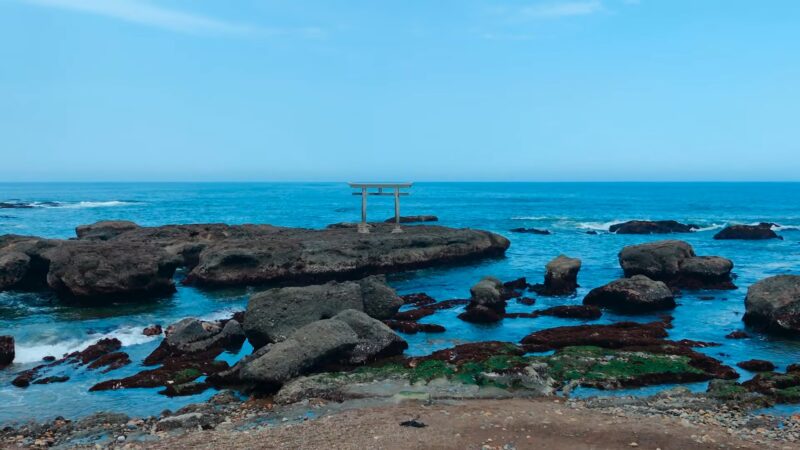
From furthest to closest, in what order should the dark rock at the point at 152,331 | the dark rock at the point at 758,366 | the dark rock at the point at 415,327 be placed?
1. the dark rock at the point at 415,327
2. the dark rock at the point at 152,331
3. the dark rock at the point at 758,366

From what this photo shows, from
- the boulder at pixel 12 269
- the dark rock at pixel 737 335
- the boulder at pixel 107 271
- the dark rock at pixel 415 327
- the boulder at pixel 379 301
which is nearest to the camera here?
the dark rock at pixel 737 335

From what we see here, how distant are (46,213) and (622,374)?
9965cm

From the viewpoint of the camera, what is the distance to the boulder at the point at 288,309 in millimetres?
22156

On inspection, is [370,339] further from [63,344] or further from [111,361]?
[63,344]

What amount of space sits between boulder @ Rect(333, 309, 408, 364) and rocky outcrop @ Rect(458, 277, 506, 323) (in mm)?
6419

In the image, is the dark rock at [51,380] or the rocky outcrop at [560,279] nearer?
the dark rock at [51,380]

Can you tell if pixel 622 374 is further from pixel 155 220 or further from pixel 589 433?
pixel 155 220

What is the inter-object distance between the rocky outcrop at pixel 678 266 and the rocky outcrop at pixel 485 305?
441 inches

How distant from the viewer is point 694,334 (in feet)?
82.2

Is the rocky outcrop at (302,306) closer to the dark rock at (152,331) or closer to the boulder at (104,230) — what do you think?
the dark rock at (152,331)

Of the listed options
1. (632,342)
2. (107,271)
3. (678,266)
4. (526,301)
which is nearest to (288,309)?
(632,342)

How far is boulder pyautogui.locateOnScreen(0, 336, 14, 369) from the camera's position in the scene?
70.7 ft

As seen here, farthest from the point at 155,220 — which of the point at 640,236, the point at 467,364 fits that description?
the point at 467,364

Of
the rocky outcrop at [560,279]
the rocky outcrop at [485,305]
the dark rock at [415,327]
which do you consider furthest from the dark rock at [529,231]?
the dark rock at [415,327]
